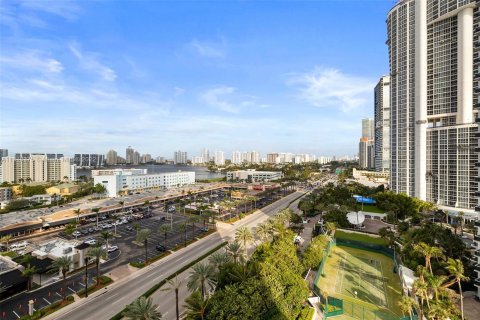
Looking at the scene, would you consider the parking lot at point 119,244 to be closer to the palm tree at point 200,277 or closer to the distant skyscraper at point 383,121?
the palm tree at point 200,277

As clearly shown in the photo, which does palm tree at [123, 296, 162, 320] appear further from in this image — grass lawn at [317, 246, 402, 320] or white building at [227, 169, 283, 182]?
white building at [227, 169, 283, 182]

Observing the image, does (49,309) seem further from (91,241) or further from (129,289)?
(91,241)

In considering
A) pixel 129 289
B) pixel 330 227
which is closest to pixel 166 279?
pixel 129 289

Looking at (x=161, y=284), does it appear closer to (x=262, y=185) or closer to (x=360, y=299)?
(x=360, y=299)

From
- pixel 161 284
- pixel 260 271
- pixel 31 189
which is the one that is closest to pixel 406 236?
pixel 260 271

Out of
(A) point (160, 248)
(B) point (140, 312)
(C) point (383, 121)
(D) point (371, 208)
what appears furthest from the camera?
(C) point (383, 121)
